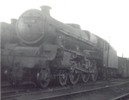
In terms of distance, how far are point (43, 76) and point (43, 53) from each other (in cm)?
106

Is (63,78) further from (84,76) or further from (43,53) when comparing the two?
(84,76)

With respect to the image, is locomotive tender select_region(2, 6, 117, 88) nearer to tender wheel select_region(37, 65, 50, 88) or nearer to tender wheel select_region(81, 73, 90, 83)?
tender wheel select_region(37, 65, 50, 88)

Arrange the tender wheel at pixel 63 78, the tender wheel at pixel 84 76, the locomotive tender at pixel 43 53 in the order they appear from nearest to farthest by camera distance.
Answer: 1. the locomotive tender at pixel 43 53
2. the tender wheel at pixel 63 78
3. the tender wheel at pixel 84 76

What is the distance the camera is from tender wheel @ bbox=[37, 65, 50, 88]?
31.6ft

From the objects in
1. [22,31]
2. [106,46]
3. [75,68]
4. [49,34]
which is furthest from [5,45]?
[106,46]

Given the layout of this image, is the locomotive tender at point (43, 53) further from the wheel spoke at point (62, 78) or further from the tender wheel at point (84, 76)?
the tender wheel at point (84, 76)

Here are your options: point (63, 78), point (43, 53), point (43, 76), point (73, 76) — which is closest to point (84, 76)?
point (73, 76)

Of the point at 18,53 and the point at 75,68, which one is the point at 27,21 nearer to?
the point at 18,53

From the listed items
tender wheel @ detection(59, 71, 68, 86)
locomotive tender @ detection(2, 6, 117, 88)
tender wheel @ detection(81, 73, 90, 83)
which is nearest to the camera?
locomotive tender @ detection(2, 6, 117, 88)

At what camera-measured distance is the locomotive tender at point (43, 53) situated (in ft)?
31.5

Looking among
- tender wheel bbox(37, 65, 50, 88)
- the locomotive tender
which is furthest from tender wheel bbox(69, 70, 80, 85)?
tender wheel bbox(37, 65, 50, 88)

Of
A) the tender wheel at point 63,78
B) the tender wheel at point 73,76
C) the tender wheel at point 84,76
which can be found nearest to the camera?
the tender wheel at point 63,78

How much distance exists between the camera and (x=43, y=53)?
10.3m

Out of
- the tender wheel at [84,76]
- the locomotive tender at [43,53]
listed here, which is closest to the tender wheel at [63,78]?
the locomotive tender at [43,53]
